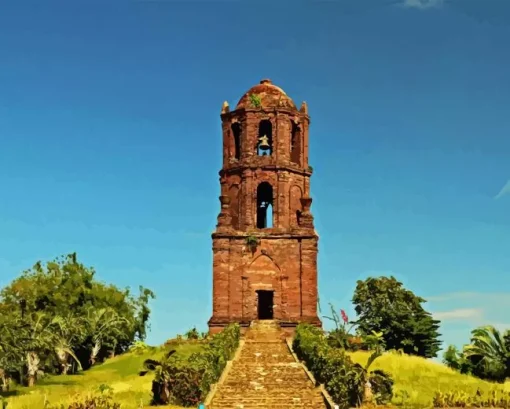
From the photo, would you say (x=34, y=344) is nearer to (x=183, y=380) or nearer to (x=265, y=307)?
(x=183, y=380)

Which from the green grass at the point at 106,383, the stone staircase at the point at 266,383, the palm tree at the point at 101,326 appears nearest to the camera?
the stone staircase at the point at 266,383

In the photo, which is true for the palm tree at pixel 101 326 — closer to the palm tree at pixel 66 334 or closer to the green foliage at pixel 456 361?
the palm tree at pixel 66 334

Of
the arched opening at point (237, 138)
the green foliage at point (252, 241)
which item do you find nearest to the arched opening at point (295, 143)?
the arched opening at point (237, 138)

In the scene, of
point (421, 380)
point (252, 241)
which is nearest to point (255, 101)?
point (252, 241)

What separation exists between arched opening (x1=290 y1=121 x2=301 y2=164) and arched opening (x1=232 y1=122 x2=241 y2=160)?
2.48 meters

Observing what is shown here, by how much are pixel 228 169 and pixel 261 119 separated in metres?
2.79

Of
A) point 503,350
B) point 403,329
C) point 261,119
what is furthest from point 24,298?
point 503,350

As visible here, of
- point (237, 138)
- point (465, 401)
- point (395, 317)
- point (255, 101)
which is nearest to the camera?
point (465, 401)

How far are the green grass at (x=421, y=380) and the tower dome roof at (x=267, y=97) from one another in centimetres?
1225

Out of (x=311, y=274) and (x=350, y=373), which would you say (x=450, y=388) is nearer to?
(x=350, y=373)

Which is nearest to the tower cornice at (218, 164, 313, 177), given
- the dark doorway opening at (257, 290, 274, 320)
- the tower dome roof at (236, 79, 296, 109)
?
the tower dome roof at (236, 79, 296, 109)

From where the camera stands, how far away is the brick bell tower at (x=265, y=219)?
31.4 m

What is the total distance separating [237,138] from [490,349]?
581 inches

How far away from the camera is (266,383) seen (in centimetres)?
2102
